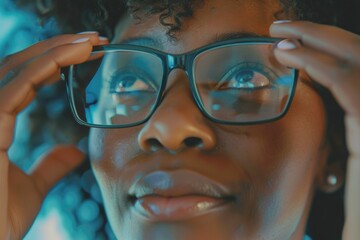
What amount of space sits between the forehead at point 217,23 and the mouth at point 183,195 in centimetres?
22

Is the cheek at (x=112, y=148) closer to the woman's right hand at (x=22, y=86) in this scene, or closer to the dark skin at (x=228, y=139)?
the dark skin at (x=228, y=139)

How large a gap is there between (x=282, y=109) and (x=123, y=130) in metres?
0.29

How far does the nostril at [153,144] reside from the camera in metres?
0.87

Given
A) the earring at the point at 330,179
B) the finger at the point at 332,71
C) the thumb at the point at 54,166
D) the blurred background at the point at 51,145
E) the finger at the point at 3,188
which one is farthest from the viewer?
the blurred background at the point at 51,145

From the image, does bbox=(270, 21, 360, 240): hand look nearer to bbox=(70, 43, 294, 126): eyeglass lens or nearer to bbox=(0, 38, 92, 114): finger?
bbox=(70, 43, 294, 126): eyeglass lens

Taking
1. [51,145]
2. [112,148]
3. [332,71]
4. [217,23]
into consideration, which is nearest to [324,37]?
[332,71]

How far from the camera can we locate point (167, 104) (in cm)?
87

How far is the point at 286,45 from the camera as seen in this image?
84cm

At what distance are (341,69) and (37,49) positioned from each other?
0.51m

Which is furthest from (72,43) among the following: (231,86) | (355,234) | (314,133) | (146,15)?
(355,234)

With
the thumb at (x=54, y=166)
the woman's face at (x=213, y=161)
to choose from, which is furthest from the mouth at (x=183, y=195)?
the thumb at (x=54, y=166)

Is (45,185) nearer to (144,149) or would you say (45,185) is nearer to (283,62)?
(144,149)

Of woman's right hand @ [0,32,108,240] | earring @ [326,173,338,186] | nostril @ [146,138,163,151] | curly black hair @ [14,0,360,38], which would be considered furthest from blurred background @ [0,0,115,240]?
earring @ [326,173,338,186]

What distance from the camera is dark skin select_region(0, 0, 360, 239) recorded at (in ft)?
2.70
